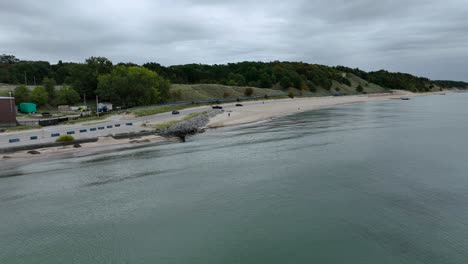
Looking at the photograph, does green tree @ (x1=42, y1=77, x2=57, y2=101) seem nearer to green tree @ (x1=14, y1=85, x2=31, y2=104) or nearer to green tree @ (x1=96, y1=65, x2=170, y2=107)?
green tree @ (x1=14, y1=85, x2=31, y2=104)

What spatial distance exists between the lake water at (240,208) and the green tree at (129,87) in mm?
42244

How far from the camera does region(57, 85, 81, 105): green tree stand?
262ft

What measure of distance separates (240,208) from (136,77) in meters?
60.6

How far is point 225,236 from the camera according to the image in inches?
592

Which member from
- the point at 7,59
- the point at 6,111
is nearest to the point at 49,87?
the point at 6,111

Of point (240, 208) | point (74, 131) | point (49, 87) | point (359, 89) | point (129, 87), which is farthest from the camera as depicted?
point (359, 89)

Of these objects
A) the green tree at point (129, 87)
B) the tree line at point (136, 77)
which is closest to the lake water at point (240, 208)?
the green tree at point (129, 87)

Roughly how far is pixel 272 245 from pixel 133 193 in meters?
11.0

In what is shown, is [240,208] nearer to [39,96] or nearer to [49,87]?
[39,96]

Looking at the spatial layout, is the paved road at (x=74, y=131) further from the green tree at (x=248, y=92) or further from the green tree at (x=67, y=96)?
the green tree at (x=248, y=92)

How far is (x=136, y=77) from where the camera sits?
71.4 m

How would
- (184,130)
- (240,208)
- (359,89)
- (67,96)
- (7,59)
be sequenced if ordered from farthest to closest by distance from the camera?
(359,89), (7,59), (67,96), (184,130), (240,208)

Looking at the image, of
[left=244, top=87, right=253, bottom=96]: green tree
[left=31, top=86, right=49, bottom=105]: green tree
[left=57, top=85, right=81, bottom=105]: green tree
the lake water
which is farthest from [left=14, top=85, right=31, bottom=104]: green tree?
[left=244, top=87, right=253, bottom=96]: green tree

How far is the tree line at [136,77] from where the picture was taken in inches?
2854
